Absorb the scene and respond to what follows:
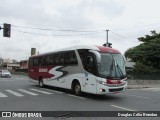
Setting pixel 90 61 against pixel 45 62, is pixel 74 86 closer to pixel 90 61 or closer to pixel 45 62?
pixel 90 61

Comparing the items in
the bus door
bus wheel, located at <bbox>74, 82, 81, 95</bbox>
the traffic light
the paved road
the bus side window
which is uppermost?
the traffic light

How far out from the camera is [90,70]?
1595cm

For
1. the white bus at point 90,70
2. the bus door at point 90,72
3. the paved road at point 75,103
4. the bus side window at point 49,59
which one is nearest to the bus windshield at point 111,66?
the white bus at point 90,70

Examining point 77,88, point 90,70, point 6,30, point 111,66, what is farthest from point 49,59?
point 111,66

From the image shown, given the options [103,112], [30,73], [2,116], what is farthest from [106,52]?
[30,73]

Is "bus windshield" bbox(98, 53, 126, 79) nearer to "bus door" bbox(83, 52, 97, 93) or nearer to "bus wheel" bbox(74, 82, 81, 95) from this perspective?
"bus door" bbox(83, 52, 97, 93)

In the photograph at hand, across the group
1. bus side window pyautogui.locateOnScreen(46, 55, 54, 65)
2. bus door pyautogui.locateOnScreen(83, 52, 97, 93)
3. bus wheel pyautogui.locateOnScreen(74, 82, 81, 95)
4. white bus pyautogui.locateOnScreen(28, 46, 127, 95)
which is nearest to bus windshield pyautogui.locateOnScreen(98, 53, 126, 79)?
white bus pyautogui.locateOnScreen(28, 46, 127, 95)

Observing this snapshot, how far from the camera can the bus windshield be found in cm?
1540

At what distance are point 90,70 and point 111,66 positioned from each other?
1236 mm

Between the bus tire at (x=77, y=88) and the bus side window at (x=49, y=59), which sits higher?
the bus side window at (x=49, y=59)

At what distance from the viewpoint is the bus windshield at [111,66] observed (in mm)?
15402

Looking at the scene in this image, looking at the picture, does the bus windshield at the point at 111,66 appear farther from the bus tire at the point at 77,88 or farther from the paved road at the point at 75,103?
the bus tire at the point at 77,88

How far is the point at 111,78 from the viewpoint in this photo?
15320 mm

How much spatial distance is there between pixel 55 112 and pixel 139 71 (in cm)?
2897
